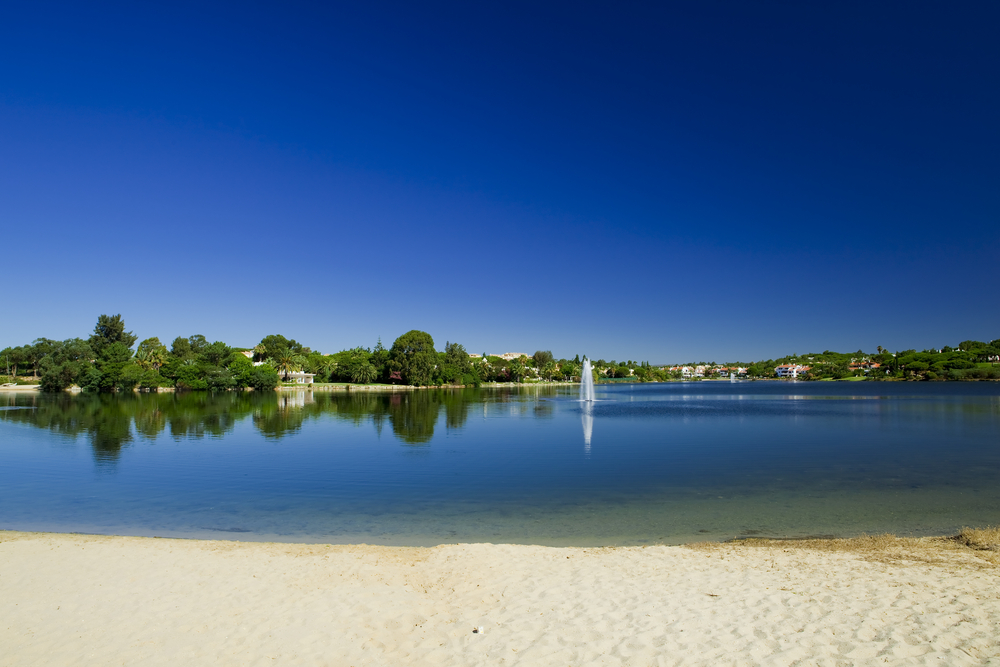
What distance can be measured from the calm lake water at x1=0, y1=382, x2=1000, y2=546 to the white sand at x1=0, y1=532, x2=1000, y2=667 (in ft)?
7.73

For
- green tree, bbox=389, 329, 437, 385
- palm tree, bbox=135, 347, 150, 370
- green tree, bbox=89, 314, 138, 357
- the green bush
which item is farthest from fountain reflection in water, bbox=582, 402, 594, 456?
green tree, bbox=89, 314, 138, 357

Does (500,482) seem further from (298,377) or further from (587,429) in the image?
(298,377)

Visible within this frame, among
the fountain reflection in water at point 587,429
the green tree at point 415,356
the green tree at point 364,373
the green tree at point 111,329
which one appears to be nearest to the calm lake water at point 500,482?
the fountain reflection in water at point 587,429

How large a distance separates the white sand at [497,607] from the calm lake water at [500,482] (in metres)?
2.35

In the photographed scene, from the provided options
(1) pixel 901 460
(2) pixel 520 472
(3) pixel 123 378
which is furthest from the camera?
(3) pixel 123 378

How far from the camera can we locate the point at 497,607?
684 cm

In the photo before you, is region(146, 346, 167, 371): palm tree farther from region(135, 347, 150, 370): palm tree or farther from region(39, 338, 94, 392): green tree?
region(39, 338, 94, 392): green tree

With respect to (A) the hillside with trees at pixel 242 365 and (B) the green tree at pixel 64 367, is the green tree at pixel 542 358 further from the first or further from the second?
(B) the green tree at pixel 64 367

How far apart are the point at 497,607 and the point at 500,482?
10206 millimetres

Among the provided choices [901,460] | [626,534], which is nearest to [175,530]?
[626,534]

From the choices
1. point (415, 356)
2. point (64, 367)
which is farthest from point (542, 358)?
point (64, 367)

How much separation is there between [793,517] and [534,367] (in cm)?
16455

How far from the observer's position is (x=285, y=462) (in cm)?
2064

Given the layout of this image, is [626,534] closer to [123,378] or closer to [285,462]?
[285,462]
